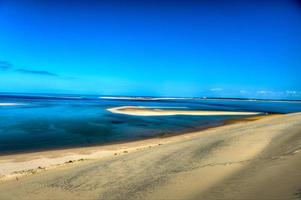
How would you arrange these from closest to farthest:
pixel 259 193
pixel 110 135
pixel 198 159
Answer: pixel 259 193 < pixel 198 159 < pixel 110 135

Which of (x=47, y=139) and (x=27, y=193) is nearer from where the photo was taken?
(x=27, y=193)

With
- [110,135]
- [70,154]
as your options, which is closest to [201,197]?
[70,154]

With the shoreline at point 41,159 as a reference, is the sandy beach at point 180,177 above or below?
above

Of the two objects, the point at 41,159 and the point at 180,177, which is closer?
the point at 180,177

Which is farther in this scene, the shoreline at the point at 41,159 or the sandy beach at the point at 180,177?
the shoreline at the point at 41,159

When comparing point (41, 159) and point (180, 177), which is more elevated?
point (180, 177)

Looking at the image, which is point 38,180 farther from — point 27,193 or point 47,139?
point 47,139

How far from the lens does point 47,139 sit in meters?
22.2

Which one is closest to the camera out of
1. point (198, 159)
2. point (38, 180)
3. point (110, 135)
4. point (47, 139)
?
point (38, 180)

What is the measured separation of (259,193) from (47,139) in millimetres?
18331

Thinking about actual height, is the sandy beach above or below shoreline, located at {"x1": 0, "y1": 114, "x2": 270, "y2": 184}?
above

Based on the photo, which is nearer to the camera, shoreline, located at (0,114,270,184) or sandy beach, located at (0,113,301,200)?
sandy beach, located at (0,113,301,200)

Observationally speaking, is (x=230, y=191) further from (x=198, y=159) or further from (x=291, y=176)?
(x=198, y=159)

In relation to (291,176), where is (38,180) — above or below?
below
